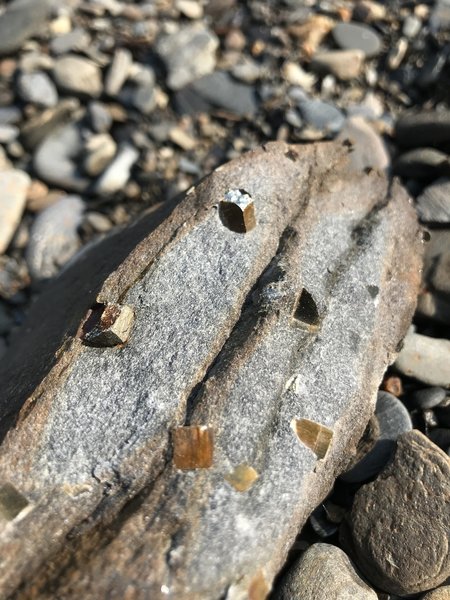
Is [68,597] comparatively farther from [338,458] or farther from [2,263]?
[2,263]

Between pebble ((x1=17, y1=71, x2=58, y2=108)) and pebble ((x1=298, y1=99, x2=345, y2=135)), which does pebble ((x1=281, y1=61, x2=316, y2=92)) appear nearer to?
pebble ((x1=298, y1=99, x2=345, y2=135))

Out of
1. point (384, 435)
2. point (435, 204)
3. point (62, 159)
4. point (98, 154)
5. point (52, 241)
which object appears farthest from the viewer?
point (62, 159)

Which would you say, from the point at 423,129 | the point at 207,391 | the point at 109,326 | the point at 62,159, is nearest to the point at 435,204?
the point at 423,129

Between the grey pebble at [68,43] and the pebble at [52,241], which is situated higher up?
the grey pebble at [68,43]

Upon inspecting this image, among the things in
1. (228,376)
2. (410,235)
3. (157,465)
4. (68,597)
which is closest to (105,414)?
(157,465)

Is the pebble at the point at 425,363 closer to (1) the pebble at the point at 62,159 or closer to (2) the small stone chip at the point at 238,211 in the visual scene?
(2) the small stone chip at the point at 238,211

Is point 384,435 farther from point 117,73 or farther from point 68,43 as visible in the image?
point 68,43

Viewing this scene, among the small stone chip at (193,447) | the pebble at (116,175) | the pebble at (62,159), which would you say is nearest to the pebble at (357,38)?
the pebble at (116,175)
